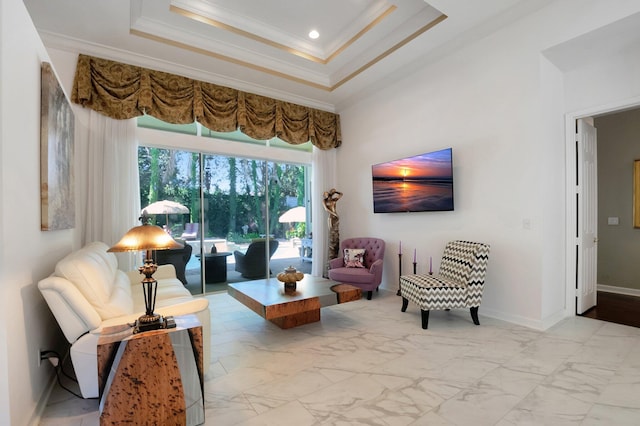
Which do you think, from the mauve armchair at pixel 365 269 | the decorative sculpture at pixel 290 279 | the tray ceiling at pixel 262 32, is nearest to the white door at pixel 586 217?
the tray ceiling at pixel 262 32

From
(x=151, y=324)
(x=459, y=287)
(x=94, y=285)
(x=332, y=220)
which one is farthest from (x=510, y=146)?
(x=94, y=285)

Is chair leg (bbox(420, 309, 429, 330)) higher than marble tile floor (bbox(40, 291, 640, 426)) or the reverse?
higher

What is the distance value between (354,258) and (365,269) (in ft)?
0.86

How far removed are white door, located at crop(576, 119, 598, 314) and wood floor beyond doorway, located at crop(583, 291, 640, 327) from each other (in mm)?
114

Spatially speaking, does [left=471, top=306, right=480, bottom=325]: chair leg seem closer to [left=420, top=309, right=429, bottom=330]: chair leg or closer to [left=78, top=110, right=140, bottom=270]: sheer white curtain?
[left=420, top=309, right=429, bottom=330]: chair leg

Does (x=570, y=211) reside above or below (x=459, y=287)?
above

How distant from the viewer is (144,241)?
1932 millimetres

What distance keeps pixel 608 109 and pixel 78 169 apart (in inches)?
239

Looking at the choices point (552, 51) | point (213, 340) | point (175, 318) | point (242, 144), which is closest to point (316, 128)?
point (242, 144)

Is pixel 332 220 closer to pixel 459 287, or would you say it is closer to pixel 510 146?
pixel 459 287

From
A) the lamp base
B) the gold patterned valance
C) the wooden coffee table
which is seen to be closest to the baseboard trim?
the wooden coffee table

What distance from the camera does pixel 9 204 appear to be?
1628 mm

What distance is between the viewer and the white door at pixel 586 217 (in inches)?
143

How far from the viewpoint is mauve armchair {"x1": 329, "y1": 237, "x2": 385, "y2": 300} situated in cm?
445
